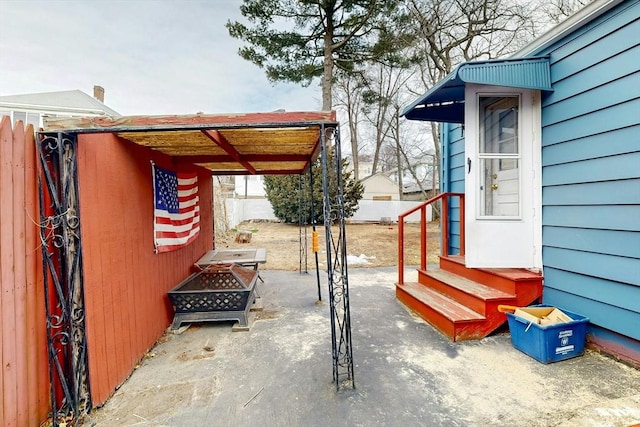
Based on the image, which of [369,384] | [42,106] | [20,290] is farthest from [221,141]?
[42,106]

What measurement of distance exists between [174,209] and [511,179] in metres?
3.81

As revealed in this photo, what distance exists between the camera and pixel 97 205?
7.38 feet

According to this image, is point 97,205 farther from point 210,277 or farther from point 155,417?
point 210,277

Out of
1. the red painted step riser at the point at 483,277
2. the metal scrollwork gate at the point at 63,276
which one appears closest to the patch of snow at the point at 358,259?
the red painted step riser at the point at 483,277

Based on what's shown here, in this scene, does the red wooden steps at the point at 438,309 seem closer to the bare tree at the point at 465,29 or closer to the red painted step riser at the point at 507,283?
the red painted step riser at the point at 507,283

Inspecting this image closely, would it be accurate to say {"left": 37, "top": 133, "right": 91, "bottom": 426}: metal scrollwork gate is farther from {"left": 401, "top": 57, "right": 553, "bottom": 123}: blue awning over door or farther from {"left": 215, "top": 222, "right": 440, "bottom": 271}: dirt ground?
{"left": 215, "top": 222, "right": 440, "bottom": 271}: dirt ground

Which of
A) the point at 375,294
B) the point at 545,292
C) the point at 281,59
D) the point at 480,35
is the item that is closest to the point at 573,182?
the point at 545,292

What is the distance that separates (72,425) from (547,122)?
452 centimetres

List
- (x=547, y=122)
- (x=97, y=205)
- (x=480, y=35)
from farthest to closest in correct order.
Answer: (x=480, y=35)
(x=547, y=122)
(x=97, y=205)

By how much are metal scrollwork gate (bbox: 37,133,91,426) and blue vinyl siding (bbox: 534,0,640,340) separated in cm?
391

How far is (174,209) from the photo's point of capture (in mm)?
3691

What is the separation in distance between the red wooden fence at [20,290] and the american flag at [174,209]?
4.45ft

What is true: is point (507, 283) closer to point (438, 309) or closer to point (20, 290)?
point (438, 309)

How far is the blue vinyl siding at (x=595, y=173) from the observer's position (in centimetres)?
237
